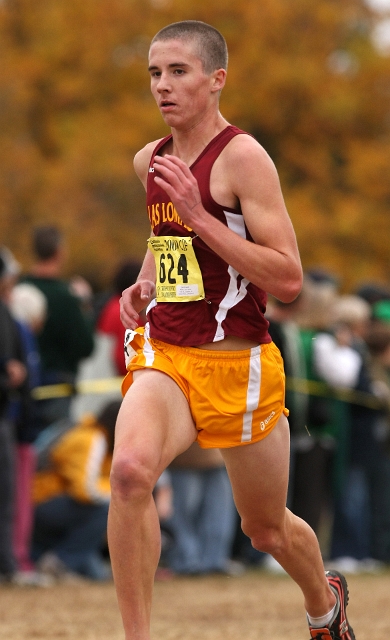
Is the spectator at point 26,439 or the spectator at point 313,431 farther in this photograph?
the spectator at point 313,431

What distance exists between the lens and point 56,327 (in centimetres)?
989

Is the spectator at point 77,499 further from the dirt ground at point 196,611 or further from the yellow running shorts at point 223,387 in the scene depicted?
the yellow running shorts at point 223,387

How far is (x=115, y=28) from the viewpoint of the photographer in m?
22.6

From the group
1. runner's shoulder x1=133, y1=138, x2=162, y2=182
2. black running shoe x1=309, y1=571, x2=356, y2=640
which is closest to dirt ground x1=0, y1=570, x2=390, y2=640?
black running shoe x1=309, y1=571, x2=356, y2=640

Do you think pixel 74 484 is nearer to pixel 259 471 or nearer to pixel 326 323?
pixel 326 323

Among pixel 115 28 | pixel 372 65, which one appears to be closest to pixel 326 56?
pixel 372 65

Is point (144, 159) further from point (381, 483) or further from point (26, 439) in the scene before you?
point (381, 483)

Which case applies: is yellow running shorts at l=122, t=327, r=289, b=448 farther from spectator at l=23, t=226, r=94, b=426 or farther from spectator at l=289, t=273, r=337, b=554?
spectator at l=289, t=273, r=337, b=554

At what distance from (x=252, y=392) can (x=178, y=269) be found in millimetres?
563

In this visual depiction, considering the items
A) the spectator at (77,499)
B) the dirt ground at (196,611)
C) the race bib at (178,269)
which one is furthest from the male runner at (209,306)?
the spectator at (77,499)

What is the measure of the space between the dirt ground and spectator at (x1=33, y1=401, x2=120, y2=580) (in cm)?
→ 48

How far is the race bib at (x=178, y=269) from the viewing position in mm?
4914

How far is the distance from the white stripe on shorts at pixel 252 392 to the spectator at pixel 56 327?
15.9 feet

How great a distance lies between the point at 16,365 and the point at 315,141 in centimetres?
1617
